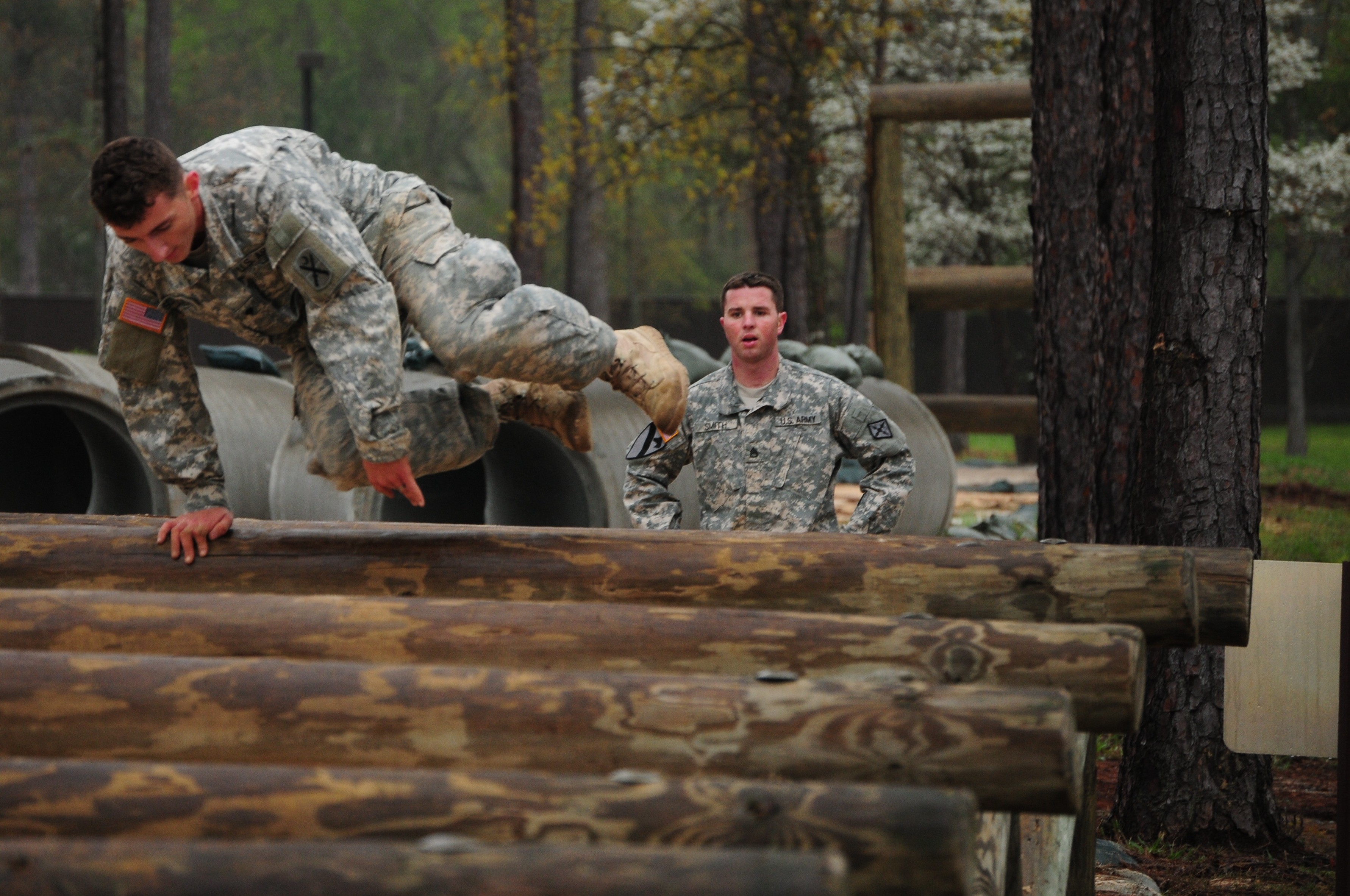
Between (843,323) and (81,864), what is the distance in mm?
30734

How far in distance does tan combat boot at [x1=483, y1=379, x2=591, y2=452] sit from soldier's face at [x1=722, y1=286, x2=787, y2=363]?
1.91ft

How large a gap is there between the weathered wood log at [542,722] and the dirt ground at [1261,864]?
96.5 inches

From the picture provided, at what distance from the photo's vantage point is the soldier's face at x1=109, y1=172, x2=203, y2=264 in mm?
3680

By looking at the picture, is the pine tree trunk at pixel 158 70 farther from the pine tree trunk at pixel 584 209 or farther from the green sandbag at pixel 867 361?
the green sandbag at pixel 867 361

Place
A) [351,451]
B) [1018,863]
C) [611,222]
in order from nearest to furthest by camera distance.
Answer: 1. [1018,863]
2. [351,451]
3. [611,222]

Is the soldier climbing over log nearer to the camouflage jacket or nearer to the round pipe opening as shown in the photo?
the camouflage jacket

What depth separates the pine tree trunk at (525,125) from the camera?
54.2ft

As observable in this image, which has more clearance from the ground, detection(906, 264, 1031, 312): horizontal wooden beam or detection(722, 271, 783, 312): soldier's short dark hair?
detection(906, 264, 1031, 312): horizontal wooden beam

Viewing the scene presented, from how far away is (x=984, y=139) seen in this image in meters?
21.0

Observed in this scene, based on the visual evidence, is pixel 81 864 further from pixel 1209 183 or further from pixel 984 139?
pixel 984 139

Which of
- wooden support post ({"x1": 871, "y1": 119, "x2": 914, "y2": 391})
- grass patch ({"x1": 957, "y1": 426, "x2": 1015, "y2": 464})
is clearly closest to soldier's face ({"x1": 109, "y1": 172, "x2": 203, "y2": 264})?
wooden support post ({"x1": 871, "y1": 119, "x2": 914, "y2": 391})

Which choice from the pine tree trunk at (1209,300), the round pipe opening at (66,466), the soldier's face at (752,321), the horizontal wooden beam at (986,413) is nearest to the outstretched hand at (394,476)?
the soldier's face at (752,321)

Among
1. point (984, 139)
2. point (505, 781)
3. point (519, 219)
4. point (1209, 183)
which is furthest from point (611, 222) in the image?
point (505, 781)

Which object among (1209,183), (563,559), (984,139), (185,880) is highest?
(984,139)
